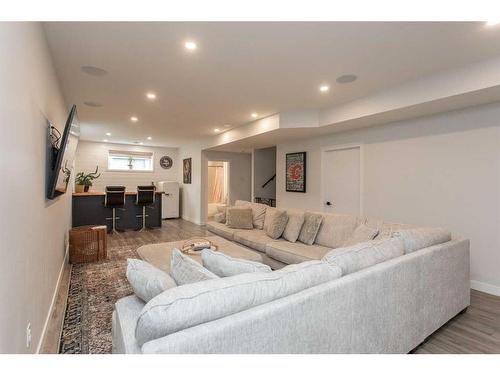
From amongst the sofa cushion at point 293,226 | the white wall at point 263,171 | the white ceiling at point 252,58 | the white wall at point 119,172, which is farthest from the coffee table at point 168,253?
the white wall at point 119,172

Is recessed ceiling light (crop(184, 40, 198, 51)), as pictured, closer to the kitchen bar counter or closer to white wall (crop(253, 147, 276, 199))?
the kitchen bar counter

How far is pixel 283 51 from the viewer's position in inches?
95.6

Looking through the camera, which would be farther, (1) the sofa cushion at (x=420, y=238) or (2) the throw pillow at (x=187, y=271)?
(1) the sofa cushion at (x=420, y=238)

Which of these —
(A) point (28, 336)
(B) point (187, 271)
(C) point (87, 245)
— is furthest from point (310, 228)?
(C) point (87, 245)

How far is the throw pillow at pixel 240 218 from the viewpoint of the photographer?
424 cm

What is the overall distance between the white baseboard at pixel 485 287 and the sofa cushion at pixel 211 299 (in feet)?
10.1

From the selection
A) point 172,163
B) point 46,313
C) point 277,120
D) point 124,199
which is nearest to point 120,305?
point 46,313

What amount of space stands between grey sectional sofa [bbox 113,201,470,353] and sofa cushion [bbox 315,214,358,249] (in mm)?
422

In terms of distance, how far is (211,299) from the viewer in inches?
40.5

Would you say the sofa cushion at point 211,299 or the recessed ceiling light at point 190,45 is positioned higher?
the recessed ceiling light at point 190,45

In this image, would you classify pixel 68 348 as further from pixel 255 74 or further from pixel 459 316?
pixel 459 316

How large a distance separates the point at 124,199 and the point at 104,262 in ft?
8.11

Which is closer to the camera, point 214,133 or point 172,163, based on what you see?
point 214,133

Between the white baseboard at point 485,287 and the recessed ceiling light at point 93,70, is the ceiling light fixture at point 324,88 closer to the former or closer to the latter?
the recessed ceiling light at point 93,70
